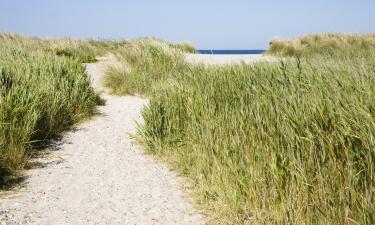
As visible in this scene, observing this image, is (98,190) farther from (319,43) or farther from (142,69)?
(319,43)

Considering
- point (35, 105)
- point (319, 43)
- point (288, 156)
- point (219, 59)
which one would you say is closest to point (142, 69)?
point (35, 105)

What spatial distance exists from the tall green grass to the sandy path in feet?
1.04

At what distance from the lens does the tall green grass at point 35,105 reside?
16.4 ft

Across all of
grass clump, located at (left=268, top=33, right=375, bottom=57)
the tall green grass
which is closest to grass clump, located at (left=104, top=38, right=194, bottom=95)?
the tall green grass

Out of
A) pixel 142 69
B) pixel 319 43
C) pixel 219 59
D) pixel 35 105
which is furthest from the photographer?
pixel 319 43

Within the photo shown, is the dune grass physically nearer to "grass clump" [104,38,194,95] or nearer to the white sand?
the white sand

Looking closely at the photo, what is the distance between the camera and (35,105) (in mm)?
5941

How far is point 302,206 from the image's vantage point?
3.01 meters

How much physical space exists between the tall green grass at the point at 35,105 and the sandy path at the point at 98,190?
318mm

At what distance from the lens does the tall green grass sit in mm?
4984

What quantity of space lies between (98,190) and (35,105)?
6.88 ft

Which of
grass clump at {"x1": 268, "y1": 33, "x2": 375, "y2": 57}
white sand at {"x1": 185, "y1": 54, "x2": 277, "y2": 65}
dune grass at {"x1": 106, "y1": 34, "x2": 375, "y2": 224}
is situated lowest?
dune grass at {"x1": 106, "y1": 34, "x2": 375, "y2": 224}

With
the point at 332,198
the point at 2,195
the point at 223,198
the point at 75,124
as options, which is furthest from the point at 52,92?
the point at 332,198

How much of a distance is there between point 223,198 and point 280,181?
637 mm
